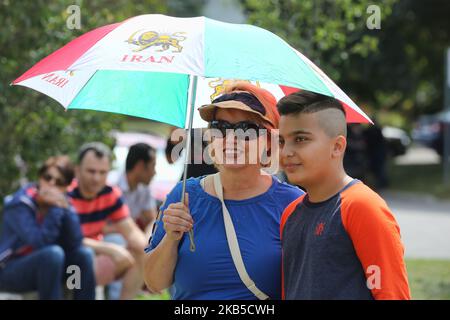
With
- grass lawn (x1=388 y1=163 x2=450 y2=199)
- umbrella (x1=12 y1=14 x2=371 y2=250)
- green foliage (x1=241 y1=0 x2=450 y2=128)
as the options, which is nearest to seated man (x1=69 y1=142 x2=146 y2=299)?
green foliage (x1=241 y1=0 x2=450 y2=128)

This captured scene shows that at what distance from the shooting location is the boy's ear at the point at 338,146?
3.29 m

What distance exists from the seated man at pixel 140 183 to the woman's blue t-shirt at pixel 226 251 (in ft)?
14.4

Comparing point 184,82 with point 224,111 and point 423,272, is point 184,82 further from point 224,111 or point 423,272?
point 423,272

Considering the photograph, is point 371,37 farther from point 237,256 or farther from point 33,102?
point 237,256

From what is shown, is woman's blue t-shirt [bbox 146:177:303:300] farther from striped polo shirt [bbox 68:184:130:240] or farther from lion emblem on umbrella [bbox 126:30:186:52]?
striped polo shirt [bbox 68:184:130:240]

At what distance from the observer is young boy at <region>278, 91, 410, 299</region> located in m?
2.99

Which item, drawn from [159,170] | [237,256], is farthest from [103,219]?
[237,256]

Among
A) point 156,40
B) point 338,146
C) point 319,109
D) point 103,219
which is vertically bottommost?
point 103,219

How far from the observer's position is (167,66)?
3.47m

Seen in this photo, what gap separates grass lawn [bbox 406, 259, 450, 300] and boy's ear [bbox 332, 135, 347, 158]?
4803mm

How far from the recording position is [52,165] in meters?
7.23

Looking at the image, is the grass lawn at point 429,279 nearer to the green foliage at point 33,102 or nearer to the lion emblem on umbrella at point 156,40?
the green foliage at point 33,102

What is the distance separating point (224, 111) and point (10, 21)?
4835 mm

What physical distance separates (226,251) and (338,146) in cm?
68
